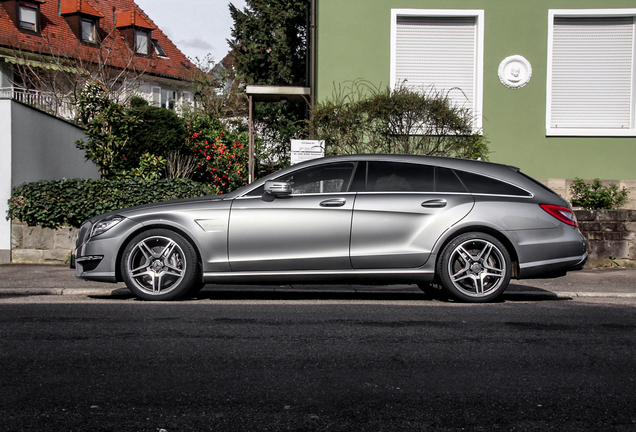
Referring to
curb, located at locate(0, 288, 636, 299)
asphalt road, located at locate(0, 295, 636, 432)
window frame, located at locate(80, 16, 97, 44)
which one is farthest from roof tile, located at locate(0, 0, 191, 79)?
asphalt road, located at locate(0, 295, 636, 432)

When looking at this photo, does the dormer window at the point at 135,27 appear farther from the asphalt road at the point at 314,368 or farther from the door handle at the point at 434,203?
the asphalt road at the point at 314,368

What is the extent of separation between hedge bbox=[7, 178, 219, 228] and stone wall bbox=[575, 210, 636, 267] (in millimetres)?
7093

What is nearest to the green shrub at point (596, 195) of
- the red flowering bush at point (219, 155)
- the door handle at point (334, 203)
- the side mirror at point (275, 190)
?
the door handle at point (334, 203)

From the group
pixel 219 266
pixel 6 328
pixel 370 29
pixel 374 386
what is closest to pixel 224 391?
pixel 374 386

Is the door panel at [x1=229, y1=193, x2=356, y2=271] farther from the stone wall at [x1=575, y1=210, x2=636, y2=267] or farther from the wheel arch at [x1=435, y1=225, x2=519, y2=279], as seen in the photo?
the stone wall at [x1=575, y1=210, x2=636, y2=267]

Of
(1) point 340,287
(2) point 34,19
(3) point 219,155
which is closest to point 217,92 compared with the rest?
(2) point 34,19

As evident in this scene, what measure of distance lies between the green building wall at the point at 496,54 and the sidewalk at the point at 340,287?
4.32m

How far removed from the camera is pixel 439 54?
1365 cm

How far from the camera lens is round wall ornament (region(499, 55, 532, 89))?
13.5m

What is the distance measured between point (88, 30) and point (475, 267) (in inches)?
1276

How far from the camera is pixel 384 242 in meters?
6.81

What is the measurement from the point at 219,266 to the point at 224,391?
3062 millimetres

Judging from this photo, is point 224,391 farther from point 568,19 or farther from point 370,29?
point 568,19

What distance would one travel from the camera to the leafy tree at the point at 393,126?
11.2 metres
